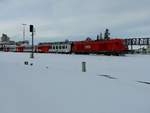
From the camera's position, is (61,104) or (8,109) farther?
(61,104)

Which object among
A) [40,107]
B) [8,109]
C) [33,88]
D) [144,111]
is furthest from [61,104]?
[33,88]

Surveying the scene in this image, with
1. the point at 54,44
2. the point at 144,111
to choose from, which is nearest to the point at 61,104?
the point at 144,111

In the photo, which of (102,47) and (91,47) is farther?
(91,47)

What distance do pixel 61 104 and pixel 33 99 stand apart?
39.1 inches

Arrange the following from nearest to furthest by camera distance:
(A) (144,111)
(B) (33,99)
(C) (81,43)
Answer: (A) (144,111), (B) (33,99), (C) (81,43)

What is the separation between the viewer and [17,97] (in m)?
8.12

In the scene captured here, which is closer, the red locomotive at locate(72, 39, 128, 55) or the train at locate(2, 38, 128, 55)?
the red locomotive at locate(72, 39, 128, 55)

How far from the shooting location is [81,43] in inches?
2499

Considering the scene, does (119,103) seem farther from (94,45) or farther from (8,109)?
(94,45)

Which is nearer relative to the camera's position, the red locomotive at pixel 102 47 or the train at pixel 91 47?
the red locomotive at pixel 102 47

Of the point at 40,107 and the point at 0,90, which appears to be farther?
the point at 0,90

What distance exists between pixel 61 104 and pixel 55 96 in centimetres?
103

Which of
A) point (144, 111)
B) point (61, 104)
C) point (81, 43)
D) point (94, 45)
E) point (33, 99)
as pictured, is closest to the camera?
point (144, 111)

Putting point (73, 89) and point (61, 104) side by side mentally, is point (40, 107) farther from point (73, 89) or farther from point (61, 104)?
point (73, 89)
